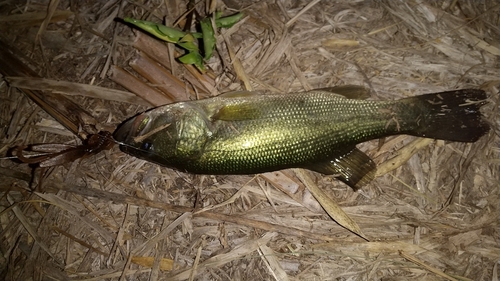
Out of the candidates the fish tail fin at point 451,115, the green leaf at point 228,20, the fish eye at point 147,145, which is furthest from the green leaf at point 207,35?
the fish tail fin at point 451,115

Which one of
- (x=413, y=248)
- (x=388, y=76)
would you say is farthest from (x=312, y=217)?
(x=388, y=76)

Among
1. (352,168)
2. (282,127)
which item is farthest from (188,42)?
(352,168)

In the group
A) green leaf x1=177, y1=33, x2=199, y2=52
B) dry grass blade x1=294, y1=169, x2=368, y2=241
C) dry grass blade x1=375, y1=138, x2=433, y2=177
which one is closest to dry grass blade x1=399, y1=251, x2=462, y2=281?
dry grass blade x1=294, y1=169, x2=368, y2=241

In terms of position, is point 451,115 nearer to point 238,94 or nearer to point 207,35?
point 238,94

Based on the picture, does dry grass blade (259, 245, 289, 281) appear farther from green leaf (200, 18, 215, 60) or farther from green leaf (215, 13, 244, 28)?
green leaf (215, 13, 244, 28)

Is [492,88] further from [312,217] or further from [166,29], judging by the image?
[166,29]

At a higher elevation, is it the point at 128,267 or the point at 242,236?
the point at 242,236
